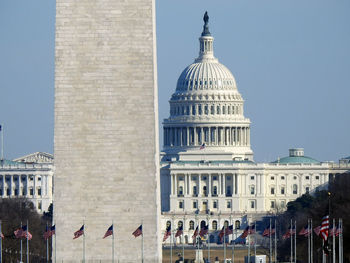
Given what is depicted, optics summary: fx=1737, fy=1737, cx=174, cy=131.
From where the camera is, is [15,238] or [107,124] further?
[15,238]

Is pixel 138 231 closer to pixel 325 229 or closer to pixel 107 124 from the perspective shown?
pixel 107 124

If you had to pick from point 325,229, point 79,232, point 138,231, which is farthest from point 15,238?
point 138,231

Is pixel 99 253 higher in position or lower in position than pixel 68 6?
lower

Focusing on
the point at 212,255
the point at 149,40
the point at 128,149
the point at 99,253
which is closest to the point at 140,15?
the point at 149,40

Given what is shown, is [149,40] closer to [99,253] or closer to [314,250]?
[99,253]

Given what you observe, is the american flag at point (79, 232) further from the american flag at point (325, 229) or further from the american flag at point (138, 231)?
the american flag at point (325, 229)

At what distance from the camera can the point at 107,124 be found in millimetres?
72000

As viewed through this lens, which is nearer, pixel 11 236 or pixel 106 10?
pixel 106 10

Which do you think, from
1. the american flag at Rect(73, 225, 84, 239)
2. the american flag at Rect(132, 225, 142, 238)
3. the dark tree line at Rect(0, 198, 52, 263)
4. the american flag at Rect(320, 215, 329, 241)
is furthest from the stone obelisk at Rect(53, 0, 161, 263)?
the dark tree line at Rect(0, 198, 52, 263)

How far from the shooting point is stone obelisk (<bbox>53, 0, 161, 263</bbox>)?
7169cm

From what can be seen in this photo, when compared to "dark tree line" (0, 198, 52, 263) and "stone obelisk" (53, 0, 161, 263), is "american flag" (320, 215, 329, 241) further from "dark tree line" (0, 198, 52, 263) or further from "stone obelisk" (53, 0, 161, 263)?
"dark tree line" (0, 198, 52, 263)

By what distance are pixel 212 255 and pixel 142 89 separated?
83798 mm

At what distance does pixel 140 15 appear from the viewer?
7156 cm

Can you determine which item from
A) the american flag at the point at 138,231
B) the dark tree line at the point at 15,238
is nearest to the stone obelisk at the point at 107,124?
the american flag at the point at 138,231
